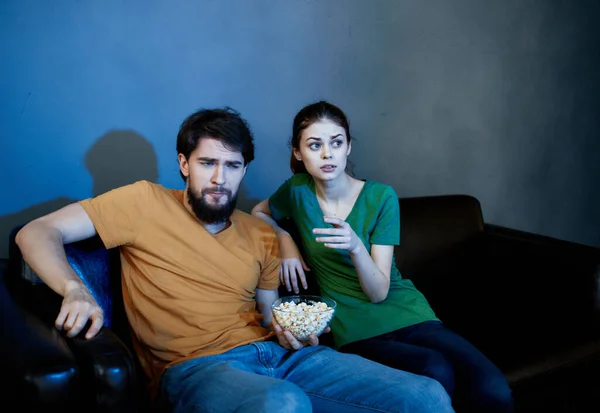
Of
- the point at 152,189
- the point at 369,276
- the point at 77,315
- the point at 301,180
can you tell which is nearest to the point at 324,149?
the point at 301,180

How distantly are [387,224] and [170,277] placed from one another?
70 centimetres

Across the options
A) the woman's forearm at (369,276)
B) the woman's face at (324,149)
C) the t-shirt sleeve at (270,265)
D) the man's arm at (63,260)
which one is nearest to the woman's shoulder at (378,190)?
the woman's face at (324,149)

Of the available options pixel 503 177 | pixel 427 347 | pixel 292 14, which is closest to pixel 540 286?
pixel 427 347

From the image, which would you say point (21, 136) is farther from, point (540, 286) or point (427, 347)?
point (540, 286)

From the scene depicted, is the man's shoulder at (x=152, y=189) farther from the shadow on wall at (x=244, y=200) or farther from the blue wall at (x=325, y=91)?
the shadow on wall at (x=244, y=200)

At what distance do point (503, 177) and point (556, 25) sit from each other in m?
0.94

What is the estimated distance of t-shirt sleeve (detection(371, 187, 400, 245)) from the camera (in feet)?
5.90

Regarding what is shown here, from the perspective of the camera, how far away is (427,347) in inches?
66.6

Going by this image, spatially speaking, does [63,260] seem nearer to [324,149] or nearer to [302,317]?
[302,317]

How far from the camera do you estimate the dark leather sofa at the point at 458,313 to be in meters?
1.14

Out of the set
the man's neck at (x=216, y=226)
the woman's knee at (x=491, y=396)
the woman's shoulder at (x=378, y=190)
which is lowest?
the woman's knee at (x=491, y=396)

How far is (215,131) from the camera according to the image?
160cm

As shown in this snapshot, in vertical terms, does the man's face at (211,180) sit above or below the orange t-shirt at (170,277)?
above

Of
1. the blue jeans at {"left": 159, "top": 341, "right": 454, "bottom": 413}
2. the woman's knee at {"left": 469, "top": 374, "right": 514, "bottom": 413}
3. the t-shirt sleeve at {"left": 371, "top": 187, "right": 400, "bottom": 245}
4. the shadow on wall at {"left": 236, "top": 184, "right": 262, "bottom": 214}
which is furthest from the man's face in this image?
the woman's knee at {"left": 469, "top": 374, "right": 514, "bottom": 413}
